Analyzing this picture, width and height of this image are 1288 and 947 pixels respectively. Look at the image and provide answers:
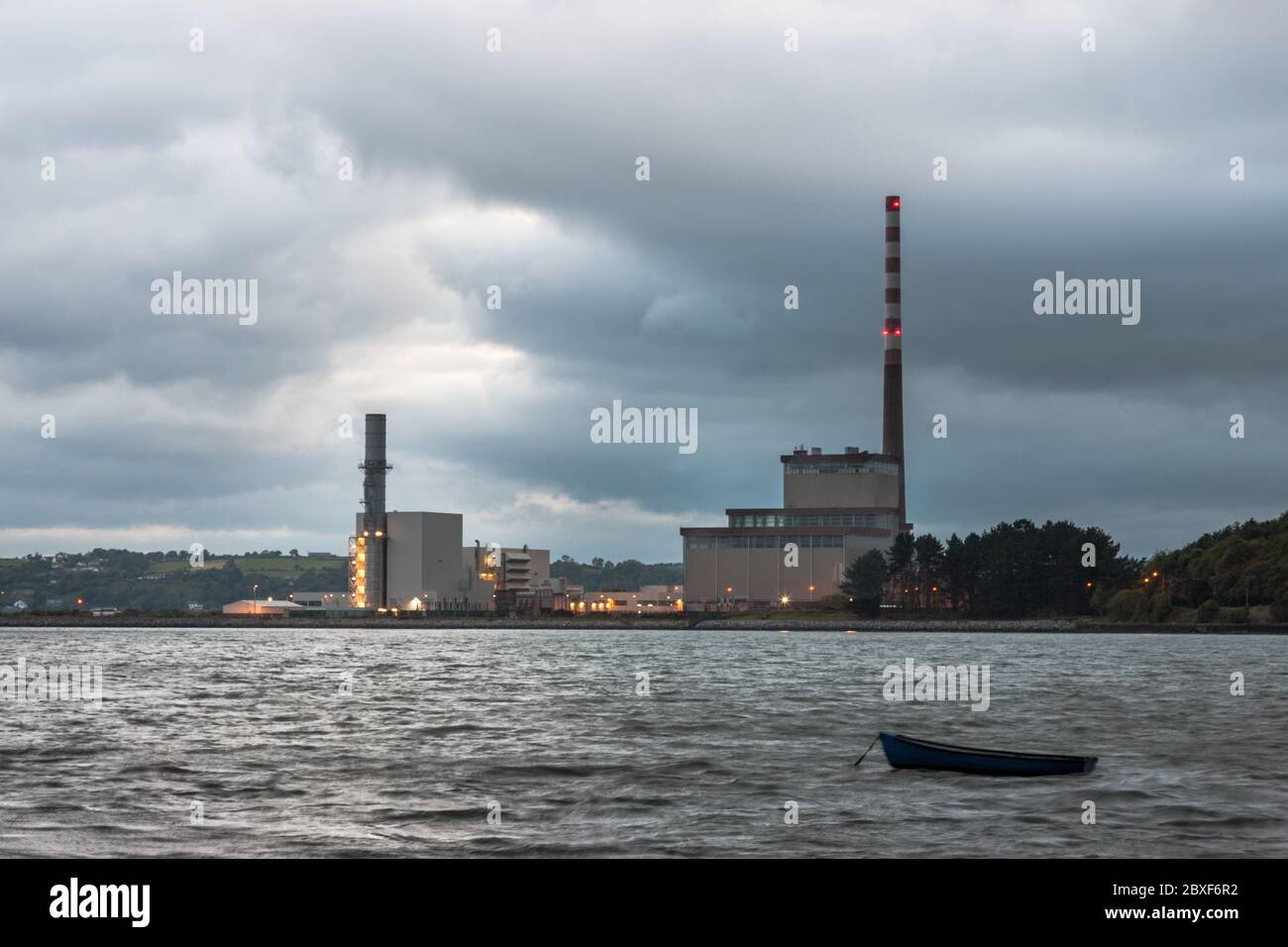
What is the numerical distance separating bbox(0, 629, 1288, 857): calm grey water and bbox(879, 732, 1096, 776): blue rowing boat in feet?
1.44

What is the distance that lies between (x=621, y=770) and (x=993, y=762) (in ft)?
35.9

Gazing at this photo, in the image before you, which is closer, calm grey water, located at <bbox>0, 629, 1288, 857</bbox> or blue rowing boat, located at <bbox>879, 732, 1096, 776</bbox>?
calm grey water, located at <bbox>0, 629, 1288, 857</bbox>

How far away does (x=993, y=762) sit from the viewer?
39.0 metres

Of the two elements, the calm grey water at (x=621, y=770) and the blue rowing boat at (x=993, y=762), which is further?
the blue rowing boat at (x=993, y=762)

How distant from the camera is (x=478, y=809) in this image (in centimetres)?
3372

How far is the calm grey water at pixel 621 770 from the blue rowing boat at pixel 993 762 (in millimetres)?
437

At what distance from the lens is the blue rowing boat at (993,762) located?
39.1 meters

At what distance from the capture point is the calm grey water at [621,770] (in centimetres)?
2959

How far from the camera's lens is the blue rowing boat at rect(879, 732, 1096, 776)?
39062mm

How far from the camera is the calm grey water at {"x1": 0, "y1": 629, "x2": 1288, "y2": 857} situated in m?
29.6

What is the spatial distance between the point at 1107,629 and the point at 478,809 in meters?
173

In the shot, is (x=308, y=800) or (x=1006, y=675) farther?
(x=1006, y=675)
